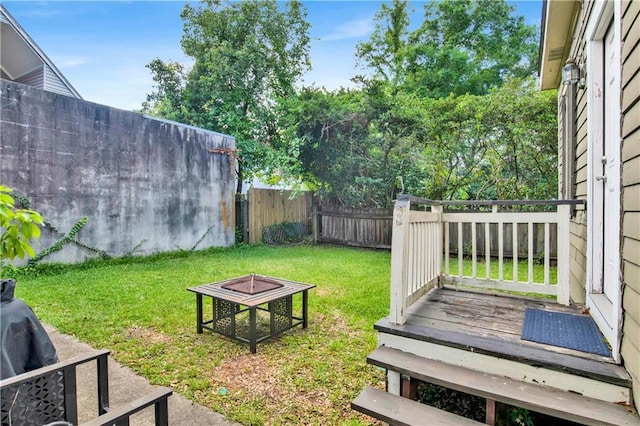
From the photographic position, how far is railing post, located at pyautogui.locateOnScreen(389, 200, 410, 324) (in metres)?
2.24

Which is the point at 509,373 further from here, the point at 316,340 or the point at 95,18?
the point at 95,18

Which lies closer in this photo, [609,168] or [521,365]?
[521,365]

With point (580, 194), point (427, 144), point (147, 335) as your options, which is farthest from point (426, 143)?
point (147, 335)

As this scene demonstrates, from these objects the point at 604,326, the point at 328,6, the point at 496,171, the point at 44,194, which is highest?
the point at 328,6

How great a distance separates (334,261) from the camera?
7117 mm

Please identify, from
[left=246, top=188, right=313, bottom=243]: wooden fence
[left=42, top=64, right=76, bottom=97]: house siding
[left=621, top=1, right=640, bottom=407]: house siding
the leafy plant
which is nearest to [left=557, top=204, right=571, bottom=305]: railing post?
[left=621, top=1, right=640, bottom=407]: house siding

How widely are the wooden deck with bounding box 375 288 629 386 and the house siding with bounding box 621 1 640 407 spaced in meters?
0.18

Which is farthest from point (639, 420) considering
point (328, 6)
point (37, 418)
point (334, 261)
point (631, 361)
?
point (328, 6)

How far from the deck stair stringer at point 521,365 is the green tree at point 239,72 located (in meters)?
9.64

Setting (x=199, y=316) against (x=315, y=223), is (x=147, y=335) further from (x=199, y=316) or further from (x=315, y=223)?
(x=315, y=223)

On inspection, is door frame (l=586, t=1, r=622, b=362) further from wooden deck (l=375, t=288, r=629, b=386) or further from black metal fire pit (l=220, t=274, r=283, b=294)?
black metal fire pit (l=220, t=274, r=283, b=294)

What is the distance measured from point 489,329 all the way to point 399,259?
2.53 ft

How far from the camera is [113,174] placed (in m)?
6.72

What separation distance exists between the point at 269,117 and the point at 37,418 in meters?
11.1
